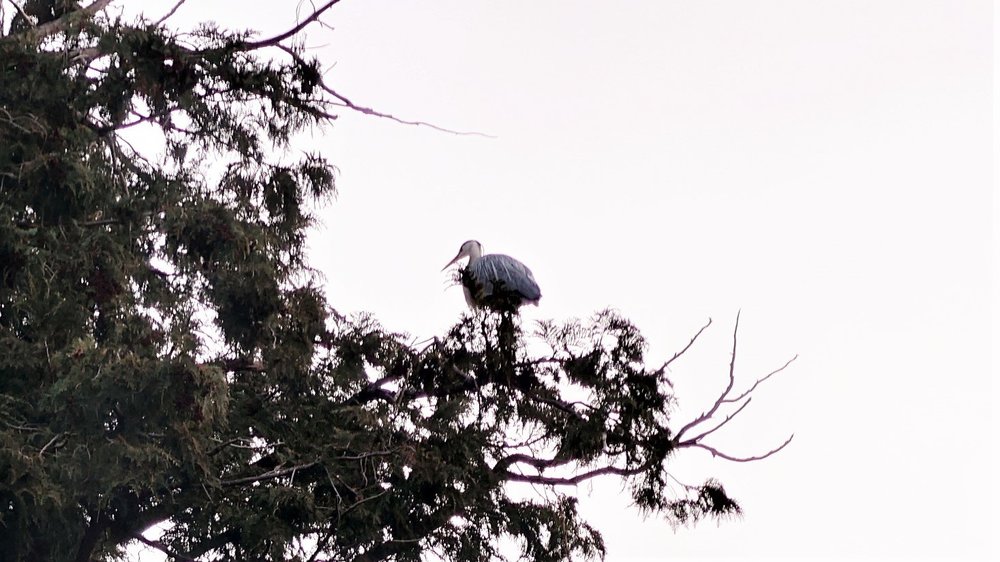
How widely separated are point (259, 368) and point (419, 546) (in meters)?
1.66

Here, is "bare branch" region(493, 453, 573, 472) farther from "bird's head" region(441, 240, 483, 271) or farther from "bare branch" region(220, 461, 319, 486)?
"bird's head" region(441, 240, 483, 271)

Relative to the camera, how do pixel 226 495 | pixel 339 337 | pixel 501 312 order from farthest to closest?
pixel 339 337, pixel 226 495, pixel 501 312

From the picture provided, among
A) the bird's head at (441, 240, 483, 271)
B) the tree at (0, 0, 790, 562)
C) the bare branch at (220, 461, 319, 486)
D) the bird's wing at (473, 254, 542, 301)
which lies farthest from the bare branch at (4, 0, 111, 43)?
the bird's head at (441, 240, 483, 271)

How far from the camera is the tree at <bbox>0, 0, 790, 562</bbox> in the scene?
770 centimetres

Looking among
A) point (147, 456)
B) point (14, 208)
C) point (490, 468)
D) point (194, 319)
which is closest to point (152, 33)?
point (14, 208)

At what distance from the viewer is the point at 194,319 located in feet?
31.0

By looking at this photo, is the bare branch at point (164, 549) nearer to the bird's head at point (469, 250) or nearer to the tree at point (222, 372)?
the tree at point (222, 372)

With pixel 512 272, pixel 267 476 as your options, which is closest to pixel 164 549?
pixel 267 476

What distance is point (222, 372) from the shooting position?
306 inches

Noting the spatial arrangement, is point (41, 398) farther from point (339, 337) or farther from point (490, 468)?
point (490, 468)

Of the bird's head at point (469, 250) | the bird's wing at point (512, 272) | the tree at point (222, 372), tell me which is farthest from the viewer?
the bird's head at point (469, 250)

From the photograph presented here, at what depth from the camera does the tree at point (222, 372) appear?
25.2 feet

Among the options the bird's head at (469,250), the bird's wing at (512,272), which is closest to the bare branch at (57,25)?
the bird's wing at (512,272)

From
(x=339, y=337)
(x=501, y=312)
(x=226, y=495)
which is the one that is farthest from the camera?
(x=339, y=337)
